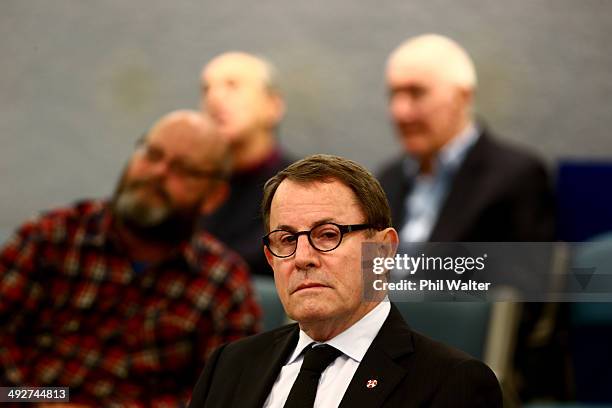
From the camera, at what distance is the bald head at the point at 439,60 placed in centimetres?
257

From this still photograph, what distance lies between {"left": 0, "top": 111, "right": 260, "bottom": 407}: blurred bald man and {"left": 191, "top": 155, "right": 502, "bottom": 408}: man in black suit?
2.50 feet

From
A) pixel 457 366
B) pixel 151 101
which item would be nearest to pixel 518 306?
pixel 457 366

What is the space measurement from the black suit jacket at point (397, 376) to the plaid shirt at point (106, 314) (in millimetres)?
683

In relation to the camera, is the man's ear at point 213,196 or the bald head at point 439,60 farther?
the bald head at point 439,60

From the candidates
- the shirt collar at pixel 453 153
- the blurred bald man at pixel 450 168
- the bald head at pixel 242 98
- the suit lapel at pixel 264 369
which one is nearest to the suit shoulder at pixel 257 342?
the suit lapel at pixel 264 369

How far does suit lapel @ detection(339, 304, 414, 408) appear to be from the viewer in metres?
1.26

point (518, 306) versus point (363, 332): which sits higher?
point (518, 306)

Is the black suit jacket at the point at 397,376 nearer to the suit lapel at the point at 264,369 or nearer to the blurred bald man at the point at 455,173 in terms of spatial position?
the suit lapel at the point at 264,369

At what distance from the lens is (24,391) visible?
2014 millimetres

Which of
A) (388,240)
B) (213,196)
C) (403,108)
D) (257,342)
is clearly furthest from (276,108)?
(388,240)

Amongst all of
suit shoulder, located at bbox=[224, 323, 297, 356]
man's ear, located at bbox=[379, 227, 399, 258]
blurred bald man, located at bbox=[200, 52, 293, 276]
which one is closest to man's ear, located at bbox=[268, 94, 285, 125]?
blurred bald man, located at bbox=[200, 52, 293, 276]

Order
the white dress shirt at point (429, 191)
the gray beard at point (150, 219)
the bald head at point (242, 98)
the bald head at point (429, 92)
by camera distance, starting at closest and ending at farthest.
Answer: the gray beard at point (150, 219) → the white dress shirt at point (429, 191) → the bald head at point (429, 92) → the bald head at point (242, 98)

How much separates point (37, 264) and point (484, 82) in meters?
1.33

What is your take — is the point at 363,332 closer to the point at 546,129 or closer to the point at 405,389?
the point at 405,389
